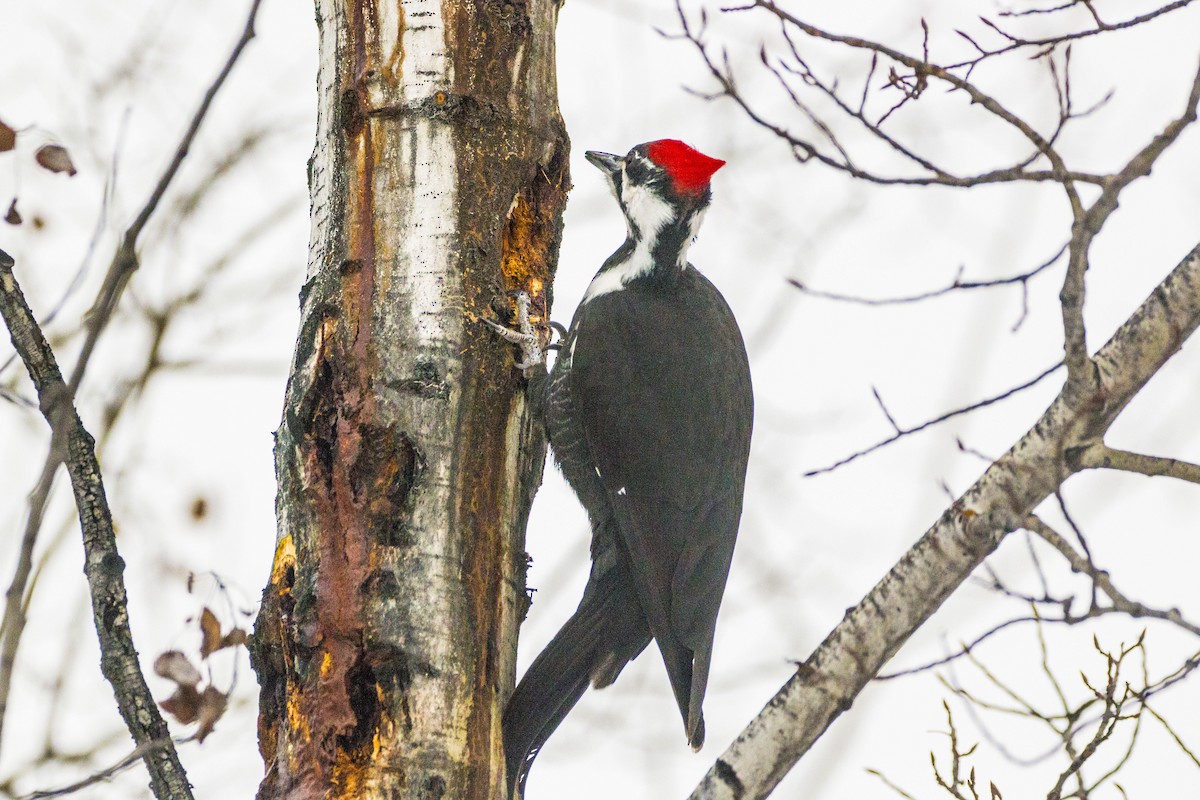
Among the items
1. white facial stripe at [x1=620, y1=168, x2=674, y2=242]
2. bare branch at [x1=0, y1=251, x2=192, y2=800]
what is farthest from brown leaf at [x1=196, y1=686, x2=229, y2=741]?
white facial stripe at [x1=620, y1=168, x2=674, y2=242]

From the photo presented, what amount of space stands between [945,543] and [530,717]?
2.84 ft

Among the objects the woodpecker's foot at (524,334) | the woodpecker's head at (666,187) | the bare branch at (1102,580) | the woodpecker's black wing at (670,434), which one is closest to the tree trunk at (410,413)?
the woodpecker's foot at (524,334)

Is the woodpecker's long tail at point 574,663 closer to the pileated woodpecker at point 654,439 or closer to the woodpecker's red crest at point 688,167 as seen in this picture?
the pileated woodpecker at point 654,439

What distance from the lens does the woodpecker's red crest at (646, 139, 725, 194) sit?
3.53m

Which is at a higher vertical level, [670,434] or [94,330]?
[670,434]

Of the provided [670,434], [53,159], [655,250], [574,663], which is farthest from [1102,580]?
[53,159]

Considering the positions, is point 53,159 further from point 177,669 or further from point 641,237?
point 641,237

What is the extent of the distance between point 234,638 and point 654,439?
110 cm

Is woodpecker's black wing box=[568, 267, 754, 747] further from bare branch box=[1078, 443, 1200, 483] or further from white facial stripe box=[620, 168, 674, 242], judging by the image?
bare branch box=[1078, 443, 1200, 483]

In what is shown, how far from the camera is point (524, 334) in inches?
105

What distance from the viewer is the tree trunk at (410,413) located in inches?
86.3

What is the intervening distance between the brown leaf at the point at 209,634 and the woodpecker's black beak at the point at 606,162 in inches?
72.5

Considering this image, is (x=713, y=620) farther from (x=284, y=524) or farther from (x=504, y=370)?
(x=284, y=524)

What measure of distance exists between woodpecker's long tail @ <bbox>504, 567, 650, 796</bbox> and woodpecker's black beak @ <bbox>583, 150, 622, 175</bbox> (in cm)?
136
